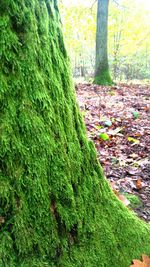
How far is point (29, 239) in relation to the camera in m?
1.27

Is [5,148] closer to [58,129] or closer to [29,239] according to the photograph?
[58,129]

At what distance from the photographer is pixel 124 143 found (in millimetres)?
4465

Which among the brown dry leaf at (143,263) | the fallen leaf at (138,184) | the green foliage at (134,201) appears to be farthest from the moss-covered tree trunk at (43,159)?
the fallen leaf at (138,184)

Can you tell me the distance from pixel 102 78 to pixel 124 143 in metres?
6.56

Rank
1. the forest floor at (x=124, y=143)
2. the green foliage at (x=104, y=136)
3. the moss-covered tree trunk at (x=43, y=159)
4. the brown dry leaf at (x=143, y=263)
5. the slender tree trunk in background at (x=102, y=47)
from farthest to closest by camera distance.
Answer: the slender tree trunk in background at (x=102, y=47), the green foliage at (x=104, y=136), the forest floor at (x=124, y=143), the brown dry leaf at (x=143, y=263), the moss-covered tree trunk at (x=43, y=159)

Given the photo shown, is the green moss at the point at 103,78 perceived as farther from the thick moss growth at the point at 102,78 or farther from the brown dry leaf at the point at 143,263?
the brown dry leaf at the point at 143,263

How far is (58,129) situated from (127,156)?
8.93 ft

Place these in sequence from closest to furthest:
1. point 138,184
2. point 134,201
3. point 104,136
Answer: point 134,201, point 138,184, point 104,136

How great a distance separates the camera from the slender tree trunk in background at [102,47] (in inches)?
419

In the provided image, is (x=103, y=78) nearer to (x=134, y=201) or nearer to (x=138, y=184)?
(x=138, y=184)

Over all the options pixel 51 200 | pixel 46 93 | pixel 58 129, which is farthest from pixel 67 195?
pixel 46 93

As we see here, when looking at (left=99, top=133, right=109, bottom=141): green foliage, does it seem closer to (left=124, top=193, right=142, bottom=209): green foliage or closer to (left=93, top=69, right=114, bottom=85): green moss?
(left=124, top=193, right=142, bottom=209): green foliage

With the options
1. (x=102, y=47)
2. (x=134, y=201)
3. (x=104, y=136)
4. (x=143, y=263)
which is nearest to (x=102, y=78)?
(x=102, y=47)

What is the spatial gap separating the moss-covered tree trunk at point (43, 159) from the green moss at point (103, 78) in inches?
355
